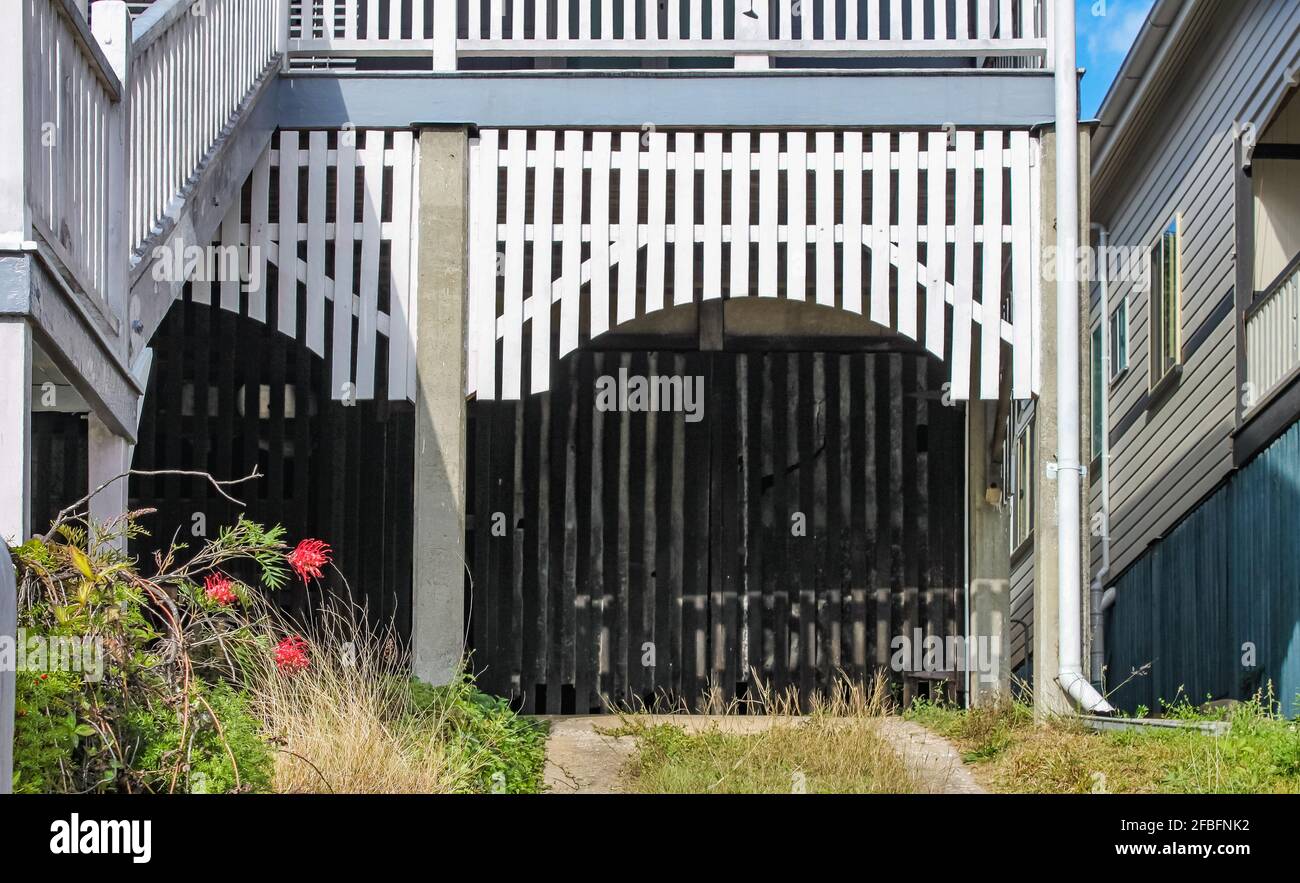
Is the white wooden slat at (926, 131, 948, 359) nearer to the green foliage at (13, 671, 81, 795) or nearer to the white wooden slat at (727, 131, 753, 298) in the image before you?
the white wooden slat at (727, 131, 753, 298)

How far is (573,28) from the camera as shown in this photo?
1288 cm

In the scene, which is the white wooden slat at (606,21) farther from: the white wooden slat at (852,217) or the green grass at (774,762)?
the green grass at (774,762)

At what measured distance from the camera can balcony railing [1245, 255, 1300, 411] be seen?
10758 mm

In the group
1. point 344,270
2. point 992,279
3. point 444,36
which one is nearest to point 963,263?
point 992,279

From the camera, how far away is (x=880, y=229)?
969 centimetres

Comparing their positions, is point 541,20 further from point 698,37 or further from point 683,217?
point 683,217

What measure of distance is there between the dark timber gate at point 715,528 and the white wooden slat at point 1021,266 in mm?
2287

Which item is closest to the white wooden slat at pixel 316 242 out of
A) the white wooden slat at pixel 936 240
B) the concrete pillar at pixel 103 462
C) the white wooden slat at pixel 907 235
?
the concrete pillar at pixel 103 462

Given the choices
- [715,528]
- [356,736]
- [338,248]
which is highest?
[338,248]

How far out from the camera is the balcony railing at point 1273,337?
10758 mm

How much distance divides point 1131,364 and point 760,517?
20.6ft

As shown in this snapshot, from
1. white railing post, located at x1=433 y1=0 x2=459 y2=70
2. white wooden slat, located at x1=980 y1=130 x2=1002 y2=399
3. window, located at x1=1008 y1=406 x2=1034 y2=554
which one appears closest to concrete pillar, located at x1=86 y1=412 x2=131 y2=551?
white railing post, located at x1=433 y1=0 x2=459 y2=70

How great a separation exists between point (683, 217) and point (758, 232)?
0.46m

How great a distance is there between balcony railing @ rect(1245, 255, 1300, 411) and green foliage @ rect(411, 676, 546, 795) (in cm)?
574
